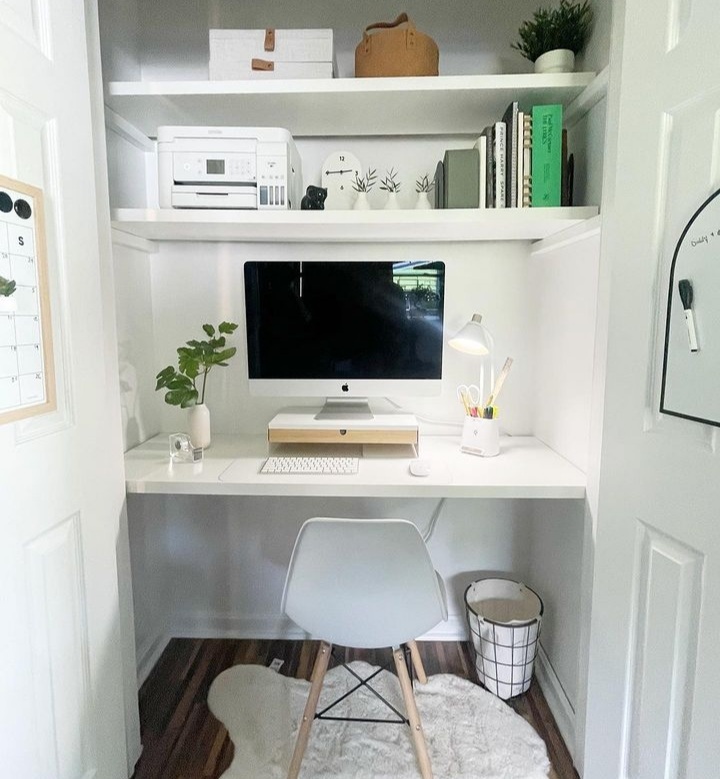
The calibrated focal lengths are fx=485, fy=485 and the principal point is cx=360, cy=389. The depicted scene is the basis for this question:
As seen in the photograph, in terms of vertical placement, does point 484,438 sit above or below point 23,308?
below

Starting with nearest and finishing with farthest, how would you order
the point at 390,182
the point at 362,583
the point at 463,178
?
1. the point at 362,583
2. the point at 463,178
3. the point at 390,182

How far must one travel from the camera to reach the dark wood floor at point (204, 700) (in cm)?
143

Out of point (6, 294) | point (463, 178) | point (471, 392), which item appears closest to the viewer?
point (6, 294)

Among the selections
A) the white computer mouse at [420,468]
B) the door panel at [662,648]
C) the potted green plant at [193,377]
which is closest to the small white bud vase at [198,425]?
the potted green plant at [193,377]

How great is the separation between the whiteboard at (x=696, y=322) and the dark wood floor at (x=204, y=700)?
1181 millimetres

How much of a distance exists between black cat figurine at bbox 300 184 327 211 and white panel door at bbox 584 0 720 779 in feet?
2.68

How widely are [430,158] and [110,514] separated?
1587 mm

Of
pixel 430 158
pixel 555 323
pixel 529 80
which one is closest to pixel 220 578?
pixel 555 323

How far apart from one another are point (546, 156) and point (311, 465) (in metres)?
1.13

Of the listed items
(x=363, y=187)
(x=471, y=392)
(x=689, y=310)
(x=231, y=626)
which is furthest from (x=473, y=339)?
(x=231, y=626)

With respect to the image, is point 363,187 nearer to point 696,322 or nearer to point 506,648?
point 696,322

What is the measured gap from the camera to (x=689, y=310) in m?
0.91

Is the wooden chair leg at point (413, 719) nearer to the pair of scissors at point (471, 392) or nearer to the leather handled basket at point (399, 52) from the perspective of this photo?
the pair of scissors at point (471, 392)

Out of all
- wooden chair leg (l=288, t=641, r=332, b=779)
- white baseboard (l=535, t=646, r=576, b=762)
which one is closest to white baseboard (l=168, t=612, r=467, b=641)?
white baseboard (l=535, t=646, r=576, b=762)
